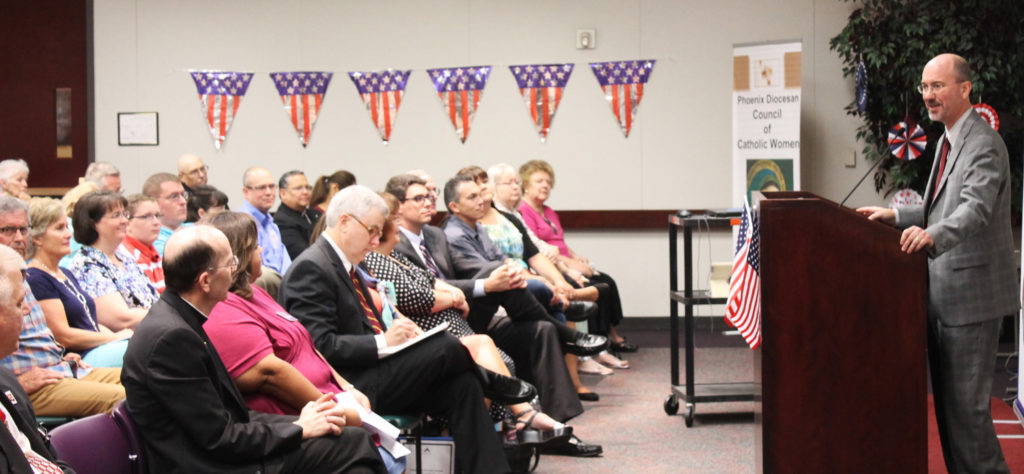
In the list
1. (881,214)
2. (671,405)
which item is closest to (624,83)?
(671,405)

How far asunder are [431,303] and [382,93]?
4.31m

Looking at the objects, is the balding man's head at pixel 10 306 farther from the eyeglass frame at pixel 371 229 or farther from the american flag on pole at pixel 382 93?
the american flag on pole at pixel 382 93

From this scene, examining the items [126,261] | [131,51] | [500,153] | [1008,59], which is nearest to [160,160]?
[131,51]

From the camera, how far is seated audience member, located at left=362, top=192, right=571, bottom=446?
14.0ft

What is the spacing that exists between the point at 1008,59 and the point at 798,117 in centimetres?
141

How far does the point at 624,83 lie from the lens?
8.12m

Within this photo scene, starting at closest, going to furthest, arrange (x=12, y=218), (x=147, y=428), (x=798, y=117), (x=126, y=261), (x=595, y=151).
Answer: (x=147, y=428) → (x=12, y=218) → (x=126, y=261) → (x=798, y=117) → (x=595, y=151)

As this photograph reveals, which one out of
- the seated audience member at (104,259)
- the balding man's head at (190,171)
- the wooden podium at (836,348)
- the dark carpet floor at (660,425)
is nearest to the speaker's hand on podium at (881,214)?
the wooden podium at (836,348)

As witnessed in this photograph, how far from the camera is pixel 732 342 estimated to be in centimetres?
761

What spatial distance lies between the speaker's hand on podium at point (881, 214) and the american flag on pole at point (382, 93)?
5631 millimetres

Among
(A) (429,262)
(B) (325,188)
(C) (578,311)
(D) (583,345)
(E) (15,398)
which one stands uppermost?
(B) (325,188)

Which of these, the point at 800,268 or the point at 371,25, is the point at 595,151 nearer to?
the point at 371,25

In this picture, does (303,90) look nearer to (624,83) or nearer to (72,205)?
(624,83)

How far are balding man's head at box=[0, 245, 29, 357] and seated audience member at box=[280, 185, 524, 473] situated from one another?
1.37 m
